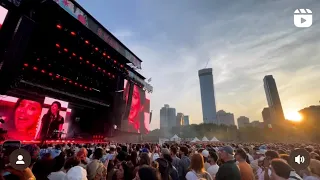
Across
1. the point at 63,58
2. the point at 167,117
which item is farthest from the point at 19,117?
the point at 167,117

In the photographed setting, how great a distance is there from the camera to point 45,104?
51.0ft

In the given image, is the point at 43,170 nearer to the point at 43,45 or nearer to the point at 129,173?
the point at 129,173

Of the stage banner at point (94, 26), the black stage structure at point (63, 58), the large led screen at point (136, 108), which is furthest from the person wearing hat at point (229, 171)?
the large led screen at point (136, 108)

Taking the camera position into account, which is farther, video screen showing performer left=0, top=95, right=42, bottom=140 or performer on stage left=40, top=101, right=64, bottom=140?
performer on stage left=40, top=101, right=64, bottom=140

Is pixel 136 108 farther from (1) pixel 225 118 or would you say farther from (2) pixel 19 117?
(1) pixel 225 118

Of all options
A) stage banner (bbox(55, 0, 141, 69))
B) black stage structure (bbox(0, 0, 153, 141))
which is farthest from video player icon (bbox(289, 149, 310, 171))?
stage banner (bbox(55, 0, 141, 69))

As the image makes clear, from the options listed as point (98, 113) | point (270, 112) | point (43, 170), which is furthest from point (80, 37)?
point (270, 112)

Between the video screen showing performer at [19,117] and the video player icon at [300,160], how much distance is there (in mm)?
18174

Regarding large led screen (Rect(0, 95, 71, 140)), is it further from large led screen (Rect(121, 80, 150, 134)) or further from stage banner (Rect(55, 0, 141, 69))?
stage banner (Rect(55, 0, 141, 69))

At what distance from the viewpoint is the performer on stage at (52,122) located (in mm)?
15294

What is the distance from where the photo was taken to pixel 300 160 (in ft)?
12.4

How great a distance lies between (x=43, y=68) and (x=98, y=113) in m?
9.85

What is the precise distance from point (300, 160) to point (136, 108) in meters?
22.5

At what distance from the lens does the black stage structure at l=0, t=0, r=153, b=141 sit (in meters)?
8.59
